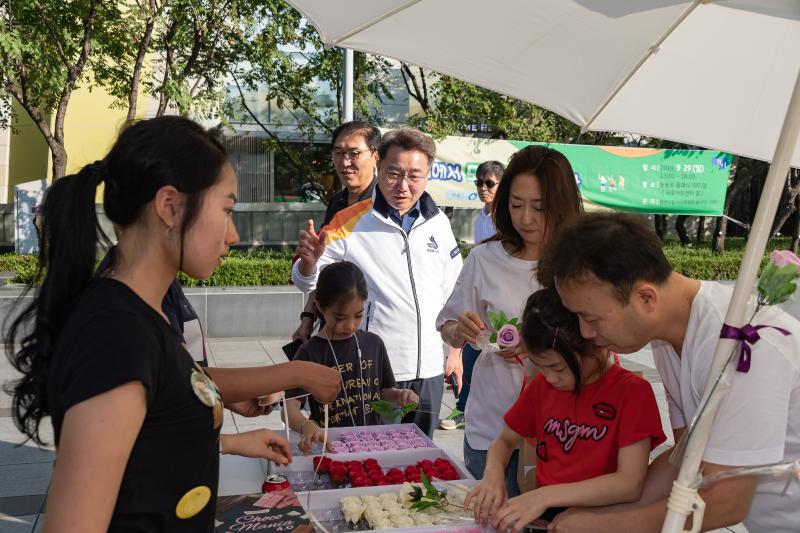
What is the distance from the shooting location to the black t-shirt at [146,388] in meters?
1.23

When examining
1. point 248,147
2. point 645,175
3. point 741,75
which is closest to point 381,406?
point 741,75

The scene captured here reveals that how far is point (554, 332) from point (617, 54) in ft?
2.58

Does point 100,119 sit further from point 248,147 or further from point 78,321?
point 78,321

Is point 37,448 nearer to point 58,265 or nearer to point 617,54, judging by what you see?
point 58,265

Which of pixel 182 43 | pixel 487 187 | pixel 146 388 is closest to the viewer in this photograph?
pixel 146 388

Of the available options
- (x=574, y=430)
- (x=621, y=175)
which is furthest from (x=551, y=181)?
(x=621, y=175)

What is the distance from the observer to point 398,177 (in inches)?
138

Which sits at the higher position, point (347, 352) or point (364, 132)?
point (364, 132)

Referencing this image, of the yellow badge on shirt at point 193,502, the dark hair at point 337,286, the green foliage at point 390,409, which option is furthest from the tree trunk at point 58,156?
the yellow badge on shirt at point 193,502

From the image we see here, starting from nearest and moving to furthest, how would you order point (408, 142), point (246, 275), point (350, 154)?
point (408, 142) < point (350, 154) < point (246, 275)

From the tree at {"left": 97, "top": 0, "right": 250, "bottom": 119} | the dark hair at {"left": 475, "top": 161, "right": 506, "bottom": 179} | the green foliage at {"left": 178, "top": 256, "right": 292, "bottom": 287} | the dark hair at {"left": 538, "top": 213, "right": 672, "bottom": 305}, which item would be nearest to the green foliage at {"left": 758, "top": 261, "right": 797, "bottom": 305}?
the dark hair at {"left": 538, "top": 213, "right": 672, "bottom": 305}

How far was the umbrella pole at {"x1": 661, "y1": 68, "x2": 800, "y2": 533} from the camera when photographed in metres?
1.39

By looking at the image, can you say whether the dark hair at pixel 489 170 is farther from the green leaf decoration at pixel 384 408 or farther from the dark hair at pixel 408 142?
the green leaf decoration at pixel 384 408

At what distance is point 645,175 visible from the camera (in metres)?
11.4
